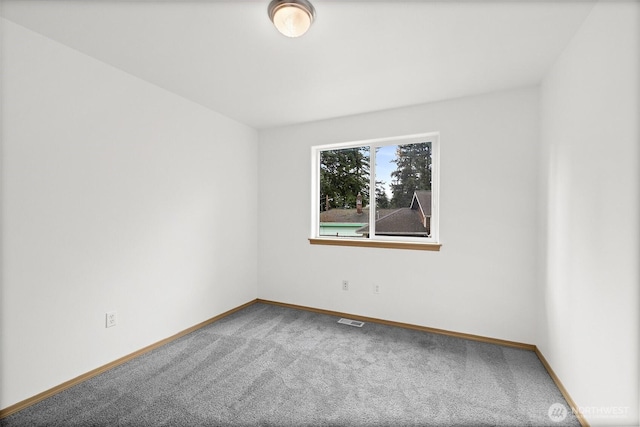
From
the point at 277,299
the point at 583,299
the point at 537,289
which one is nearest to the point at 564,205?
the point at 583,299

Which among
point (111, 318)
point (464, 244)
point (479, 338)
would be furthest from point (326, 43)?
point (479, 338)

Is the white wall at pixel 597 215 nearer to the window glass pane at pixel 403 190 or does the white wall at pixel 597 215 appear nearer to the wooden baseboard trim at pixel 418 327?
the wooden baseboard trim at pixel 418 327

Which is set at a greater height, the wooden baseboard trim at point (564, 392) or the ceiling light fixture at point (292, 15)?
the ceiling light fixture at point (292, 15)

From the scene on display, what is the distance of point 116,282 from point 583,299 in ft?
10.7

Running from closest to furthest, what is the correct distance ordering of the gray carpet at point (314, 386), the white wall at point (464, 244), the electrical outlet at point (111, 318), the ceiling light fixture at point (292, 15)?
the ceiling light fixture at point (292, 15), the gray carpet at point (314, 386), the electrical outlet at point (111, 318), the white wall at point (464, 244)

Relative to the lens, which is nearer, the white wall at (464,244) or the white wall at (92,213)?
the white wall at (92,213)

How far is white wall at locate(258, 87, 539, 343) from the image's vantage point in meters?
2.57

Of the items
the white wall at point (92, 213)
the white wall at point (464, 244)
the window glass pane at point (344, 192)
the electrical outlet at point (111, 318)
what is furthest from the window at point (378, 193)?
the electrical outlet at point (111, 318)

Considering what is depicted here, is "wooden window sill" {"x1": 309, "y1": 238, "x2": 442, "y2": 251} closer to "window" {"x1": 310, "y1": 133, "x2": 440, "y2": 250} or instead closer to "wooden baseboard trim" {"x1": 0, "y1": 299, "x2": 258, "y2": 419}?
"window" {"x1": 310, "y1": 133, "x2": 440, "y2": 250}

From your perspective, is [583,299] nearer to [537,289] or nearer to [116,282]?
[537,289]

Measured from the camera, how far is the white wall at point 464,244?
257 centimetres

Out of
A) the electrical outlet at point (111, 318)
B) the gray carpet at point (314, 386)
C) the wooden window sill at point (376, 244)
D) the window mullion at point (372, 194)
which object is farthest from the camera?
the window mullion at point (372, 194)

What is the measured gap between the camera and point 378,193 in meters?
3.35

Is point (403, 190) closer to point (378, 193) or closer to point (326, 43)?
point (378, 193)
